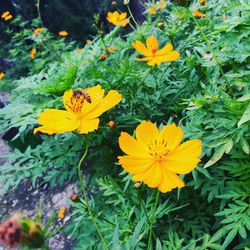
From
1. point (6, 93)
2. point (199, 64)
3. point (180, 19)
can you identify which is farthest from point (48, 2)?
point (199, 64)

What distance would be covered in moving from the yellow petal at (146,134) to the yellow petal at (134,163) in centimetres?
6

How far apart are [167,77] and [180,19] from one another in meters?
0.49

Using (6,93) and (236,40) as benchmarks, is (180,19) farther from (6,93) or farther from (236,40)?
(6,93)

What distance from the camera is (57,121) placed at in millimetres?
1195

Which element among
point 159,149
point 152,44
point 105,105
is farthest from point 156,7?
point 159,149

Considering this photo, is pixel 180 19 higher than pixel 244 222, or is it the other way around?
pixel 180 19

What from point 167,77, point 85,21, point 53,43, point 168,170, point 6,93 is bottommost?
point 6,93

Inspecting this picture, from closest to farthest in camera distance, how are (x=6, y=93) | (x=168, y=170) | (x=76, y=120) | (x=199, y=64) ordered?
(x=168, y=170) < (x=76, y=120) < (x=199, y=64) < (x=6, y=93)

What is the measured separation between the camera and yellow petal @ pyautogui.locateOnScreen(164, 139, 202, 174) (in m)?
0.94

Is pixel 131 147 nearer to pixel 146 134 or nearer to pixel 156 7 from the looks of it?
pixel 146 134

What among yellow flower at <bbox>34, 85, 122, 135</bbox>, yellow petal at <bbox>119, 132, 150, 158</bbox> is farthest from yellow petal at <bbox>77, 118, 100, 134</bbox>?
yellow petal at <bbox>119, 132, 150, 158</bbox>

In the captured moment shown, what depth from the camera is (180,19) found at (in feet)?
6.94

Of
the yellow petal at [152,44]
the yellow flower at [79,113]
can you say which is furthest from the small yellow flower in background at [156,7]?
the yellow flower at [79,113]

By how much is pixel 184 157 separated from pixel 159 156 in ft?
0.22
